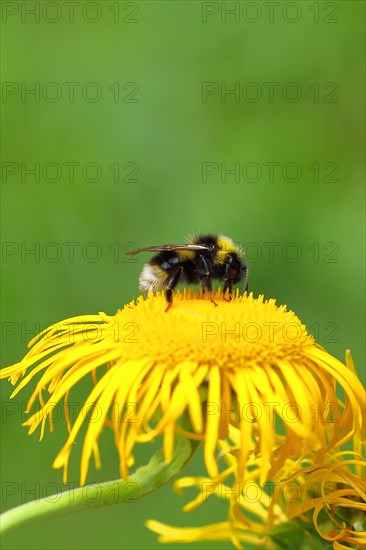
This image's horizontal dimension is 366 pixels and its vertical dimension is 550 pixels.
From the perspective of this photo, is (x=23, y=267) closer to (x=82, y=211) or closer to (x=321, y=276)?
(x=82, y=211)

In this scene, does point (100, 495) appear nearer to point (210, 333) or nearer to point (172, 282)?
point (210, 333)

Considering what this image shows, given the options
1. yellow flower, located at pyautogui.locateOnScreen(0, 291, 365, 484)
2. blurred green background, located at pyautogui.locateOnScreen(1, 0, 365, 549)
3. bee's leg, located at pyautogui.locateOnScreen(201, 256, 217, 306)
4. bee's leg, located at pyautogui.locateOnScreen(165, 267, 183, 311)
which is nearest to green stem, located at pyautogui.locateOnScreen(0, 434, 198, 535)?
yellow flower, located at pyautogui.locateOnScreen(0, 291, 365, 484)

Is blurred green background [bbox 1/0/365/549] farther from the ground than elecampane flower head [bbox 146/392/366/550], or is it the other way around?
blurred green background [bbox 1/0/365/549]

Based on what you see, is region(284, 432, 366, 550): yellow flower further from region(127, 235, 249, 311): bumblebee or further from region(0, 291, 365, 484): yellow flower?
region(127, 235, 249, 311): bumblebee

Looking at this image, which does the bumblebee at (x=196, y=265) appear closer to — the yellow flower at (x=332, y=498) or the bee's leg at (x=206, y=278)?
the bee's leg at (x=206, y=278)

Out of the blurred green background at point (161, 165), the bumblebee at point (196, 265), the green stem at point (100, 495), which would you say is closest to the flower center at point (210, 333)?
the green stem at point (100, 495)

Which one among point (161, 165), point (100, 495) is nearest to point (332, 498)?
point (100, 495)

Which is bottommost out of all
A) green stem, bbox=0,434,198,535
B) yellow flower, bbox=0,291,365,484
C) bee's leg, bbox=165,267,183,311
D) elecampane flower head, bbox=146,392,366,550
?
elecampane flower head, bbox=146,392,366,550
